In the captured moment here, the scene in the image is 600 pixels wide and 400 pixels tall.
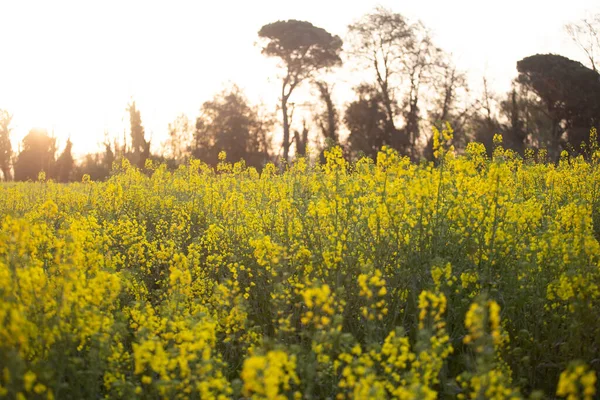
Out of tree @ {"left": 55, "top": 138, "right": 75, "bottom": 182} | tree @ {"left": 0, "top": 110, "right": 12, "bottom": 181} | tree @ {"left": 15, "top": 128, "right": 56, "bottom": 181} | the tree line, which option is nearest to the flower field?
the tree line

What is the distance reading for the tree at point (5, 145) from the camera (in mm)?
39812

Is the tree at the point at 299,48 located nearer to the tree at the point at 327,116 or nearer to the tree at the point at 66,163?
the tree at the point at 327,116

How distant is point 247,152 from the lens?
3189 cm

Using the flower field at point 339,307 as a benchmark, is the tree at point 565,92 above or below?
above

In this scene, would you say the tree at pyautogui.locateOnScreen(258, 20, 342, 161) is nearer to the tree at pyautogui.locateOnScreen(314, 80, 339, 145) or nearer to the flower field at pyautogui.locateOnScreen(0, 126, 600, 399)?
the tree at pyautogui.locateOnScreen(314, 80, 339, 145)

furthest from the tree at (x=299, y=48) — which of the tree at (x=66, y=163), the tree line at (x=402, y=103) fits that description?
the tree at (x=66, y=163)

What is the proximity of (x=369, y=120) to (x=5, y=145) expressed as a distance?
3046 cm

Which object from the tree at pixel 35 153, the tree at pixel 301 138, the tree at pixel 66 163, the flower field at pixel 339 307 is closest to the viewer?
the flower field at pixel 339 307

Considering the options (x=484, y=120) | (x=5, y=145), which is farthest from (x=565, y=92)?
(x=5, y=145)

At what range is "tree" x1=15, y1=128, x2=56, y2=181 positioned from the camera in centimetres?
3719

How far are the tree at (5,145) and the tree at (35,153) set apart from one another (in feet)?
11.8

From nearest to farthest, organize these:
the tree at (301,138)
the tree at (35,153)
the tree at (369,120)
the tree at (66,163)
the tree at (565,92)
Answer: the tree at (565,92), the tree at (369,120), the tree at (301,138), the tree at (66,163), the tree at (35,153)

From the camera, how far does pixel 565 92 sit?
82.9 feet

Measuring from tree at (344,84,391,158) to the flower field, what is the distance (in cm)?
2237
